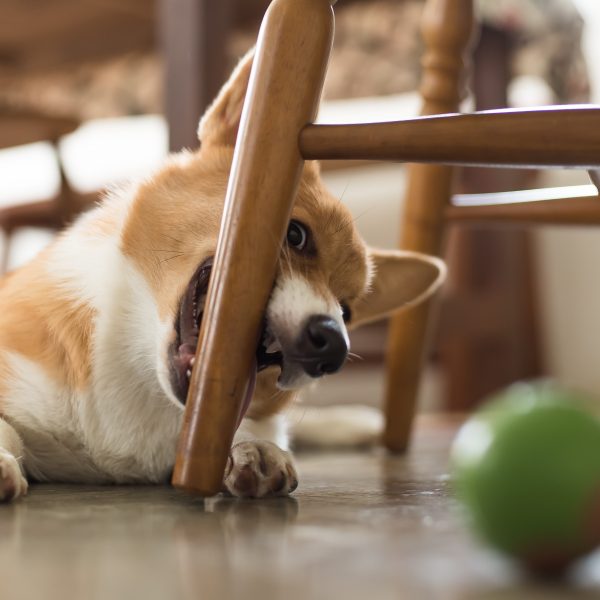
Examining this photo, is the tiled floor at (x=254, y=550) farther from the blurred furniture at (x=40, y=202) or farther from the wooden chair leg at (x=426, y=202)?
the blurred furniture at (x=40, y=202)

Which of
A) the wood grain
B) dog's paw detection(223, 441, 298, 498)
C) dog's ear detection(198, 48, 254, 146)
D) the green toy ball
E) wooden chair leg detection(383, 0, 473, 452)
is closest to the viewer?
the green toy ball

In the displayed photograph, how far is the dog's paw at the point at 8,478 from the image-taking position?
1062 mm

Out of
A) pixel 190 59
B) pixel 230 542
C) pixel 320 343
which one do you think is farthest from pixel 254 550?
pixel 190 59

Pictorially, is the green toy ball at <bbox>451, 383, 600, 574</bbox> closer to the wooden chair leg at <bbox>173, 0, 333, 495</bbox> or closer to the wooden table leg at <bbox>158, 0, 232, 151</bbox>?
the wooden chair leg at <bbox>173, 0, 333, 495</bbox>

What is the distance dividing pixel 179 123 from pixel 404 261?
2.00ft

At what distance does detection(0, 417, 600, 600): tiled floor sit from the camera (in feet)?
2.20

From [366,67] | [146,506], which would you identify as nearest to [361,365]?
[366,67]

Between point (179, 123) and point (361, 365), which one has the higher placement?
point (179, 123)

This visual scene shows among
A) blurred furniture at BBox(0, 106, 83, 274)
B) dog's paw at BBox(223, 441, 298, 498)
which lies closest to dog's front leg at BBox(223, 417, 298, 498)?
dog's paw at BBox(223, 441, 298, 498)


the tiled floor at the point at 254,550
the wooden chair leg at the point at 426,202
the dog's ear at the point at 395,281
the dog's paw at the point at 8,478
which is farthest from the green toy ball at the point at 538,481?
the wooden chair leg at the point at 426,202

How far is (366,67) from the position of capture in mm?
2924

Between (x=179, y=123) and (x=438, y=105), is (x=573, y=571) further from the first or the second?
(x=179, y=123)

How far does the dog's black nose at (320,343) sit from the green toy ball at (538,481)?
0.45m

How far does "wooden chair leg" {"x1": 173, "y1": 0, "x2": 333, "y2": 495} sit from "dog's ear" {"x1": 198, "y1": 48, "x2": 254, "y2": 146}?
325 mm
